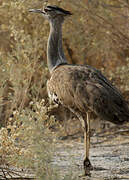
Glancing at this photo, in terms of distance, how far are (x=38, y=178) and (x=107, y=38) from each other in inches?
180

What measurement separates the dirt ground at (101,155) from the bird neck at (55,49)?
1.03 m

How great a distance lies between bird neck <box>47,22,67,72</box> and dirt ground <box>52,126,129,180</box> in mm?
1028

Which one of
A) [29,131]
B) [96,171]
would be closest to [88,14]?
[96,171]

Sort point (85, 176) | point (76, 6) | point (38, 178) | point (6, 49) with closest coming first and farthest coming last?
point (38, 178)
point (85, 176)
point (76, 6)
point (6, 49)

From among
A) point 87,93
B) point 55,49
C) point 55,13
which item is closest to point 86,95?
point 87,93

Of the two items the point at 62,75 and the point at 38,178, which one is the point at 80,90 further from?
the point at 38,178

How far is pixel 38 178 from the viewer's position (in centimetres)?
315

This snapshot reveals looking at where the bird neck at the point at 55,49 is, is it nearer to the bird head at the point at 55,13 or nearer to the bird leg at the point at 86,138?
the bird head at the point at 55,13

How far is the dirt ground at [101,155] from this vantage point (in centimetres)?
432

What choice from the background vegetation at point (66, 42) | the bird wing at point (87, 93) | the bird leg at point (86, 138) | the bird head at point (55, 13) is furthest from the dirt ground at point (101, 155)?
the bird head at point (55, 13)

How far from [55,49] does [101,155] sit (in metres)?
1.45

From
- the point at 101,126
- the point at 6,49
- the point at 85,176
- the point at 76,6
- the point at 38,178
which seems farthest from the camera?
the point at 6,49

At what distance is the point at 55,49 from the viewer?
529 cm

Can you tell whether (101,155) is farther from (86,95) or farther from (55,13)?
(55,13)
